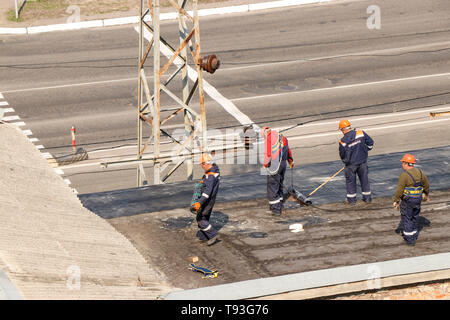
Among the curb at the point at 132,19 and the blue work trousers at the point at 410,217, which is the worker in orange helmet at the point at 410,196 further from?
the curb at the point at 132,19

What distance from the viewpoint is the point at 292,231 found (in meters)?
15.4

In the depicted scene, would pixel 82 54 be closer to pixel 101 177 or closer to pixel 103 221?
pixel 101 177

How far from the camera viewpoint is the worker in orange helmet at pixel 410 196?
14.4m

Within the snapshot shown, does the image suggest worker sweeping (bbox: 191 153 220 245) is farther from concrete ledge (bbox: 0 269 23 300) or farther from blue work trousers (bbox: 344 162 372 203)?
concrete ledge (bbox: 0 269 23 300)

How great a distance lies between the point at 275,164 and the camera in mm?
16250

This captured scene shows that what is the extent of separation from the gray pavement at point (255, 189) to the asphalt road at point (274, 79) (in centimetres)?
528

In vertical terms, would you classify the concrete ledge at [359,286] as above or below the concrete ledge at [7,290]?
below

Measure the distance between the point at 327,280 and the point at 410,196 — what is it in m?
3.06

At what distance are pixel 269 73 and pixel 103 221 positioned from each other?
16058 millimetres

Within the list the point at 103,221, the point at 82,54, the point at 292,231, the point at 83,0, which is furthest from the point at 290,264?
the point at 83,0

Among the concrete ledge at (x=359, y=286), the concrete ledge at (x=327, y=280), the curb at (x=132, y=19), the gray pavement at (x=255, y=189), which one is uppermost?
the curb at (x=132, y=19)

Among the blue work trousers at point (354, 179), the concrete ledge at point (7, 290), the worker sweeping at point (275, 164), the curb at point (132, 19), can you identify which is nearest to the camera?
the concrete ledge at point (7, 290)

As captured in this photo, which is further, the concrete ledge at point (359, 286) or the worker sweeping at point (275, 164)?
the worker sweeping at point (275, 164)

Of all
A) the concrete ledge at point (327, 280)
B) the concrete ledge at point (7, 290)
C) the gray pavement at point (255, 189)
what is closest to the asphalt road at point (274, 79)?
the gray pavement at point (255, 189)
